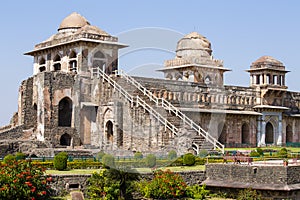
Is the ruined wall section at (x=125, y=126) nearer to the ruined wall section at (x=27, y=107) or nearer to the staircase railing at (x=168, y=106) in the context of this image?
the staircase railing at (x=168, y=106)

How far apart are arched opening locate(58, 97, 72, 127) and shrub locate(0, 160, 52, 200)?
19.1m

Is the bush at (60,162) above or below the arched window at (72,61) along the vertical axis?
below

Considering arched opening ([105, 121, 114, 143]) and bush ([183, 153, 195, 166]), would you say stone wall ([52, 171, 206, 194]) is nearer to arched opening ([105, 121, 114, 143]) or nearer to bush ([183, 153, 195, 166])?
bush ([183, 153, 195, 166])

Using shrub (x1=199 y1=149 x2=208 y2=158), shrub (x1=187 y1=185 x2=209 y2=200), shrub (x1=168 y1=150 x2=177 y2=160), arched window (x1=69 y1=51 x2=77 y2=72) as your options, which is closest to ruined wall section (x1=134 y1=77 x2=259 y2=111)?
arched window (x1=69 y1=51 x2=77 y2=72)

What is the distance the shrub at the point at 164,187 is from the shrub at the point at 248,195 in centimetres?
250

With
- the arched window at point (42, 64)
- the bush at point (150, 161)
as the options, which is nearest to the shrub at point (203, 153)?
the bush at point (150, 161)

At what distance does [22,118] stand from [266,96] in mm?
22528

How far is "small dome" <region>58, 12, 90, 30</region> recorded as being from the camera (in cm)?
4741

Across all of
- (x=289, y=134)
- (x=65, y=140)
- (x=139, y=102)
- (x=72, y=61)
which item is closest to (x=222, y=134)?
(x=289, y=134)

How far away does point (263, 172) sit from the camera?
25.0m

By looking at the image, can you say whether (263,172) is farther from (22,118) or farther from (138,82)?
(22,118)

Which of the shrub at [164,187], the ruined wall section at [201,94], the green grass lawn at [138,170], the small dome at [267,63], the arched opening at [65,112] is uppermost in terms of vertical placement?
the small dome at [267,63]

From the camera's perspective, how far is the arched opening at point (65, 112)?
41.2m

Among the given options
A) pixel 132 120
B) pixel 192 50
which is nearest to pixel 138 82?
pixel 132 120
